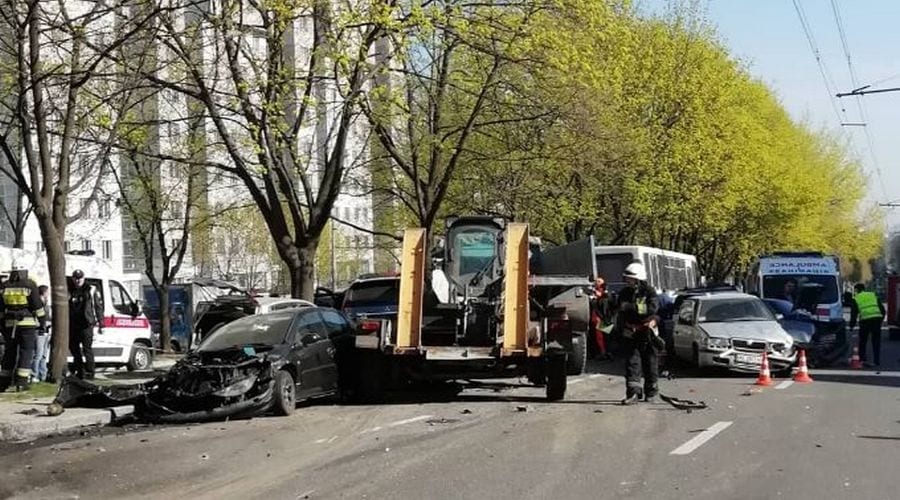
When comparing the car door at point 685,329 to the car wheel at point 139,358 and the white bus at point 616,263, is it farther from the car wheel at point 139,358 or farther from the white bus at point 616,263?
the car wheel at point 139,358

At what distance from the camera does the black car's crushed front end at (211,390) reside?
521 inches

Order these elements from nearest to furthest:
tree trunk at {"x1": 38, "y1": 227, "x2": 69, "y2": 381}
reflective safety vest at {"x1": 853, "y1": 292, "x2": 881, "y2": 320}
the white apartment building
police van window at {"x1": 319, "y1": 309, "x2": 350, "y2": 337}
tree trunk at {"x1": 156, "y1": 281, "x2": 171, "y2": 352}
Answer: police van window at {"x1": 319, "y1": 309, "x2": 350, "y2": 337}
tree trunk at {"x1": 38, "y1": 227, "x2": 69, "y2": 381}
reflective safety vest at {"x1": 853, "y1": 292, "x2": 881, "y2": 320}
the white apartment building
tree trunk at {"x1": 156, "y1": 281, "x2": 171, "y2": 352}

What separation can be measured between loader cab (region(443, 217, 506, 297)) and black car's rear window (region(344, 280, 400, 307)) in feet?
13.4

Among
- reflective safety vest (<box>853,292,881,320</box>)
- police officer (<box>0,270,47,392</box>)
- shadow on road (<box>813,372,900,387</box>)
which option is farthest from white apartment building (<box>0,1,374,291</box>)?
reflective safety vest (<box>853,292,881,320</box>)

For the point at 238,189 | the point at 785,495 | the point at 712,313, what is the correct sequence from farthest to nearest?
the point at 238,189 → the point at 712,313 → the point at 785,495

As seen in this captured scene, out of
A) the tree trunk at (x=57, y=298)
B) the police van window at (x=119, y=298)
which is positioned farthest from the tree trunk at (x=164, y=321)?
the tree trunk at (x=57, y=298)

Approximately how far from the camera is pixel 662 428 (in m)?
12.1

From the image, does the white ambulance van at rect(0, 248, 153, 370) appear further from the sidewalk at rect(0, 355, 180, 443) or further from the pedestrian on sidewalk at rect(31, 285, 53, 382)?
the sidewalk at rect(0, 355, 180, 443)

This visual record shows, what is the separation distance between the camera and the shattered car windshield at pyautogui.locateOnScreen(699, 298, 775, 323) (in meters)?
20.2

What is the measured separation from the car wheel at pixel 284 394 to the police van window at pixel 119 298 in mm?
10052

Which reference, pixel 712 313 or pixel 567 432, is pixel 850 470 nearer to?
pixel 567 432

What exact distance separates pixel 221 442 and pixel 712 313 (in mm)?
11381

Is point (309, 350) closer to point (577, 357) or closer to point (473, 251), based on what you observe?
point (473, 251)

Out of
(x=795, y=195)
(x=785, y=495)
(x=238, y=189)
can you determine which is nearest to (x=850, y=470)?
(x=785, y=495)
